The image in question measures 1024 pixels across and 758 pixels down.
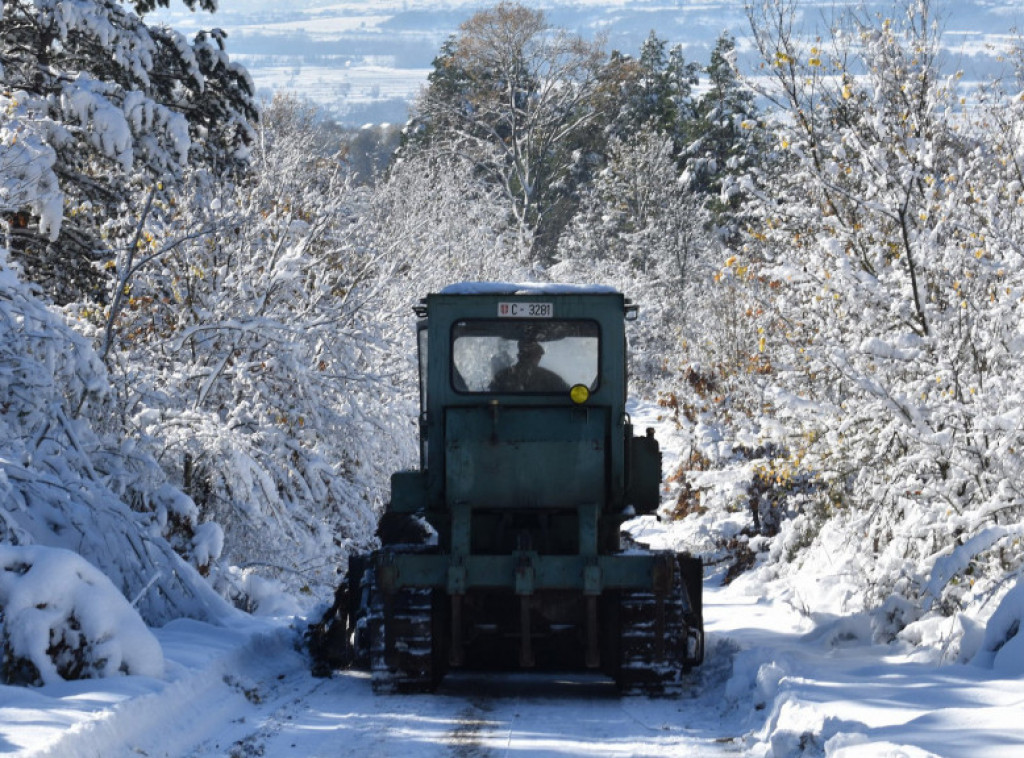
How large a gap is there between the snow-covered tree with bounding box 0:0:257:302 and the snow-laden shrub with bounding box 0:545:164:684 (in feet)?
18.2

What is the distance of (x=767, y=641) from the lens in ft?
36.6

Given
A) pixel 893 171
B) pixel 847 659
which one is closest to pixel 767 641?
pixel 847 659

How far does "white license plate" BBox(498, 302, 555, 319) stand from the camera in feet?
32.2

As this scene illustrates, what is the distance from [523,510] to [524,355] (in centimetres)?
115

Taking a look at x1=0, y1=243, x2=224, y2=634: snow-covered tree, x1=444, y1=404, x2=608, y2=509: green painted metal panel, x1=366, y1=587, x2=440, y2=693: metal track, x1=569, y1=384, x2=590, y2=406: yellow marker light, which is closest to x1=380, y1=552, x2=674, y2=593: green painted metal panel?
x1=366, y1=587, x2=440, y2=693: metal track

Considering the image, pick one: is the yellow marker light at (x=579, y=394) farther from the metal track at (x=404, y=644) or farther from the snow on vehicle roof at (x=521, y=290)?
the metal track at (x=404, y=644)

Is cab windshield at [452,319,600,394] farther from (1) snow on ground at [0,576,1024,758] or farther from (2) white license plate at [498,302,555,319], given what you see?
(1) snow on ground at [0,576,1024,758]

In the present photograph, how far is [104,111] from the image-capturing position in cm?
1345

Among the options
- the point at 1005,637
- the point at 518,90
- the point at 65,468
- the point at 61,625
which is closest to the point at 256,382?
the point at 65,468

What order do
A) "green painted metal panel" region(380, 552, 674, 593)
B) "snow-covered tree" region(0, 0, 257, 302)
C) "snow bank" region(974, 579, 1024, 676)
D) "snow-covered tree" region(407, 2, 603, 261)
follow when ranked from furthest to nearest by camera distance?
1. "snow-covered tree" region(407, 2, 603, 261)
2. "snow-covered tree" region(0, 0, 257, 302)
3. "green painted metal panel" region(380, 552, 674, 593)
4. "snow bank" region(974, 579, 1024, 676)

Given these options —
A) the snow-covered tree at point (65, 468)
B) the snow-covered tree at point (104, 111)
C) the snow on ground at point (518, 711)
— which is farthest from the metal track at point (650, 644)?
the snow-covered tree at point (104, 111)

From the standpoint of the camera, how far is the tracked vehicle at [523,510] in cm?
918

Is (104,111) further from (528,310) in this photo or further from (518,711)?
(518,711)

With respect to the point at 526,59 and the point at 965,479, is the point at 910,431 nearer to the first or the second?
the point at 965,479
